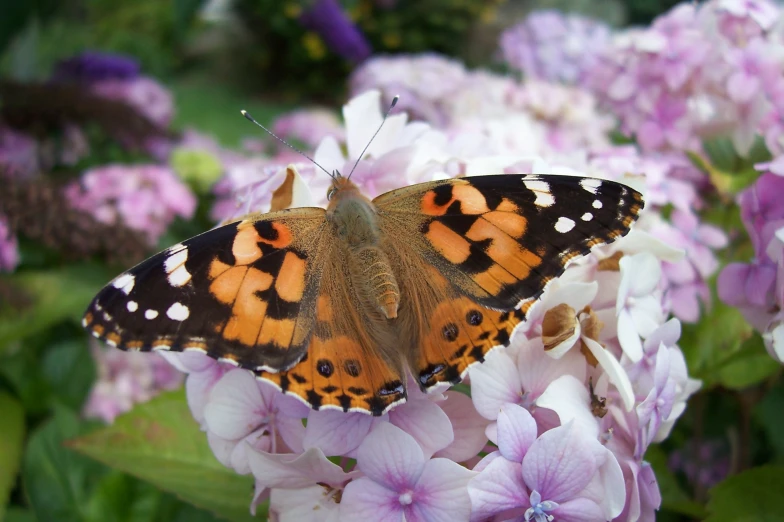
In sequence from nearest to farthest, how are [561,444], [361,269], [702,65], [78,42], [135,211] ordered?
[561,444], [361,269], [702,65], [135,211], [78,42]

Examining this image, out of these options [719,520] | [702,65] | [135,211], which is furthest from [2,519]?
[702,65]

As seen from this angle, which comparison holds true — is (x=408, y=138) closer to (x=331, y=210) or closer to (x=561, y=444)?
(x=331, y=210)

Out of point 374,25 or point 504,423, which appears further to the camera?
point 374,25

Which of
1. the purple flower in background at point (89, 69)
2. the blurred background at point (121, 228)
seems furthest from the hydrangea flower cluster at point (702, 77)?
the purple flower in background at point (89, 69)

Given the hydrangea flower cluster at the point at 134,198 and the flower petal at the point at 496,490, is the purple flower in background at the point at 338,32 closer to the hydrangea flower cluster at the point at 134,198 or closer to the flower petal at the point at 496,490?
the hydrangea flower cluster at the point at 134,198

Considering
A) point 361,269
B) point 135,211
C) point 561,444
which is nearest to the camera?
point 561,444

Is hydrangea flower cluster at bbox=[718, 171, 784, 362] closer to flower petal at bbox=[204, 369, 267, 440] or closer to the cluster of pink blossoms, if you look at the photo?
the cluster of pink blossoms

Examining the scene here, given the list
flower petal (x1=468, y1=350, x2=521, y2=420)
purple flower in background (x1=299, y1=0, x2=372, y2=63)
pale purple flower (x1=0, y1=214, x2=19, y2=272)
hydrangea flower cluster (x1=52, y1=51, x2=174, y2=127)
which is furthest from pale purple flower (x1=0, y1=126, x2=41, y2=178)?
purple flower in background (x1=299, y1=0, x2=372, y2=63)
